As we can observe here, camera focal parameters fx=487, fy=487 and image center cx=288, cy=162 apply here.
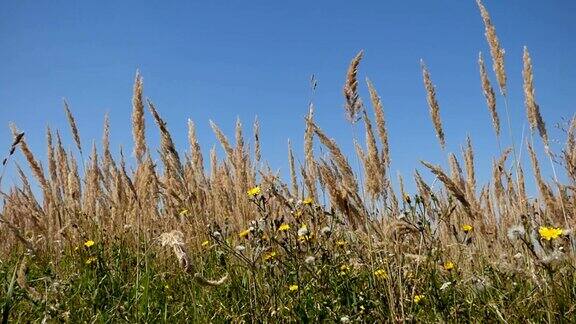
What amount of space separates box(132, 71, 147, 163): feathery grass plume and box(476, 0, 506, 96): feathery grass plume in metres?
2.00

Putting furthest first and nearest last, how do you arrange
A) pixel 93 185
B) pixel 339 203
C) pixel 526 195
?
pixel 93 185, pixel 526 195, pixel 339 203

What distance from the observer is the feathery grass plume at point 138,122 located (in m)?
2.68

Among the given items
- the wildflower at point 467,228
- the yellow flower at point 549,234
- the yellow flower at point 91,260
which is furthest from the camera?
the yellow flower at point 91,260

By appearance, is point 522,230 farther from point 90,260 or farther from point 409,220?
point 90,260

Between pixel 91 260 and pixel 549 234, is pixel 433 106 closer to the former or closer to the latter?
pixel 549 234

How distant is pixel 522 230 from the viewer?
187cm

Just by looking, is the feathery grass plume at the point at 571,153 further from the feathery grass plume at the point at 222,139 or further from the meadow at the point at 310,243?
the feathery grass plume at the point at 222,139

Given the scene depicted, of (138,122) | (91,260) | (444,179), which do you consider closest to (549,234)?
(444,179)

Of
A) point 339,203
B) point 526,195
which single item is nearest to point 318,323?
point 339,203

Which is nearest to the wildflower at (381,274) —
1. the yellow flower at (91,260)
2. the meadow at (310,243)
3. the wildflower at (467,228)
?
the meadow at (310,243)

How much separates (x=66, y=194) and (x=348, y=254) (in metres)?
2.42

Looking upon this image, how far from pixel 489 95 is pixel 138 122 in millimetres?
1993

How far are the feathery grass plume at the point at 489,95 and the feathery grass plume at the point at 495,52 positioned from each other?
0.06m

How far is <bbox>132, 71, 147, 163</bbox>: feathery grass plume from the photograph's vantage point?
2680mm
